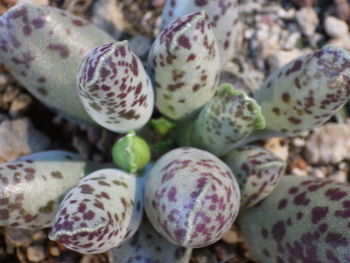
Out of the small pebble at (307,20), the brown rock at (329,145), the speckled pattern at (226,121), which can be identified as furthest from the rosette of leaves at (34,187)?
the small pebble at (307,20)

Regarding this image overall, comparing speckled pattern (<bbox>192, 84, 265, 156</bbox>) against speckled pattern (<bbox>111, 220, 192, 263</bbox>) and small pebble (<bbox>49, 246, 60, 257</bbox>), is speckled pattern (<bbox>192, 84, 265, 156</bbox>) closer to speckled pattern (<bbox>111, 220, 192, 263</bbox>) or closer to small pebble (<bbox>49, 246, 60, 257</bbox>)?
speckled pattern (<bbox>111, 220, 192, 263</bbox>)

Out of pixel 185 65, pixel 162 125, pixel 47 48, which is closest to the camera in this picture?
pixel 185 65

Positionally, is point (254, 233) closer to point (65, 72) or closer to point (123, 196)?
point (123, 196)

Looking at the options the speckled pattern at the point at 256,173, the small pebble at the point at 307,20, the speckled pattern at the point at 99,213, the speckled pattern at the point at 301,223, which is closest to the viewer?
the speckled pattern at the point at 99,213

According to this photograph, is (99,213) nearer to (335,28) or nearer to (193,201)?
(193,201)

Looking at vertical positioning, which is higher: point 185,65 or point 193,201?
point 185,65

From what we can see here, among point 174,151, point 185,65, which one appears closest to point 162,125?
point 174,151

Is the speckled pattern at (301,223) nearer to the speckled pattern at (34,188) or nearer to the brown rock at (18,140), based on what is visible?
the speckled pattern at (34,188)
